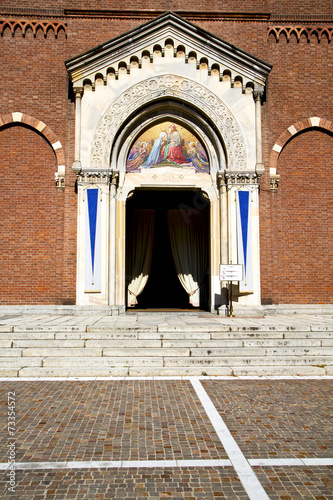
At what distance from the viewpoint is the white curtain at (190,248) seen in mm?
15398

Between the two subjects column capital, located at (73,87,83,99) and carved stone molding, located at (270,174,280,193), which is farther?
carved stone molding, located at (270,174,280,193)

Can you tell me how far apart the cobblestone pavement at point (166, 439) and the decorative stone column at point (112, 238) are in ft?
18.0

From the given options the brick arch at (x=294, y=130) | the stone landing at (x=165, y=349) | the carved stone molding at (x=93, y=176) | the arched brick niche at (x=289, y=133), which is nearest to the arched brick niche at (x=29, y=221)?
the carved stone molding at (x=93, y=176)

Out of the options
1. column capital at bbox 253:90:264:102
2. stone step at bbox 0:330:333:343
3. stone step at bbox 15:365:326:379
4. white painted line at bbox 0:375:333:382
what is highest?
column capital at bbox 253:90:264:102

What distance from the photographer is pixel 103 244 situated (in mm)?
12430

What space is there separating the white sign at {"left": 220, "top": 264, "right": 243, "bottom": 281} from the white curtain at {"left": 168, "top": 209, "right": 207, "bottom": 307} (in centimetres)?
369

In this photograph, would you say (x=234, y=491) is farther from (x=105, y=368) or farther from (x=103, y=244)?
(x=103, y=244)

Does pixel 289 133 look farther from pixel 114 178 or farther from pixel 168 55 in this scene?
pixel 114 178

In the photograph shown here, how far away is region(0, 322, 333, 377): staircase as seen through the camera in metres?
7.69

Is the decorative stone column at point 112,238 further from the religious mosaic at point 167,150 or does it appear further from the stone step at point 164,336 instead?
the stone step at point 164,336

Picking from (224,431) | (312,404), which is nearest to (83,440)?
(224,431)

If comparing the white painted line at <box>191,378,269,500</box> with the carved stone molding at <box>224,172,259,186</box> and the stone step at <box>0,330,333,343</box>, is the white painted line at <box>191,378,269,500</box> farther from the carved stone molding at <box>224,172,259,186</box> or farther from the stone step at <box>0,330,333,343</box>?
the carved stone molding at <box>224,172,259,186</box>

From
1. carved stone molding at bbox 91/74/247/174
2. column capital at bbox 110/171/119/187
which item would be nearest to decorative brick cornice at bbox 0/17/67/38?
carved stone molding at bbox 91/74/247/174

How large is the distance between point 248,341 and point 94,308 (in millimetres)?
5236
